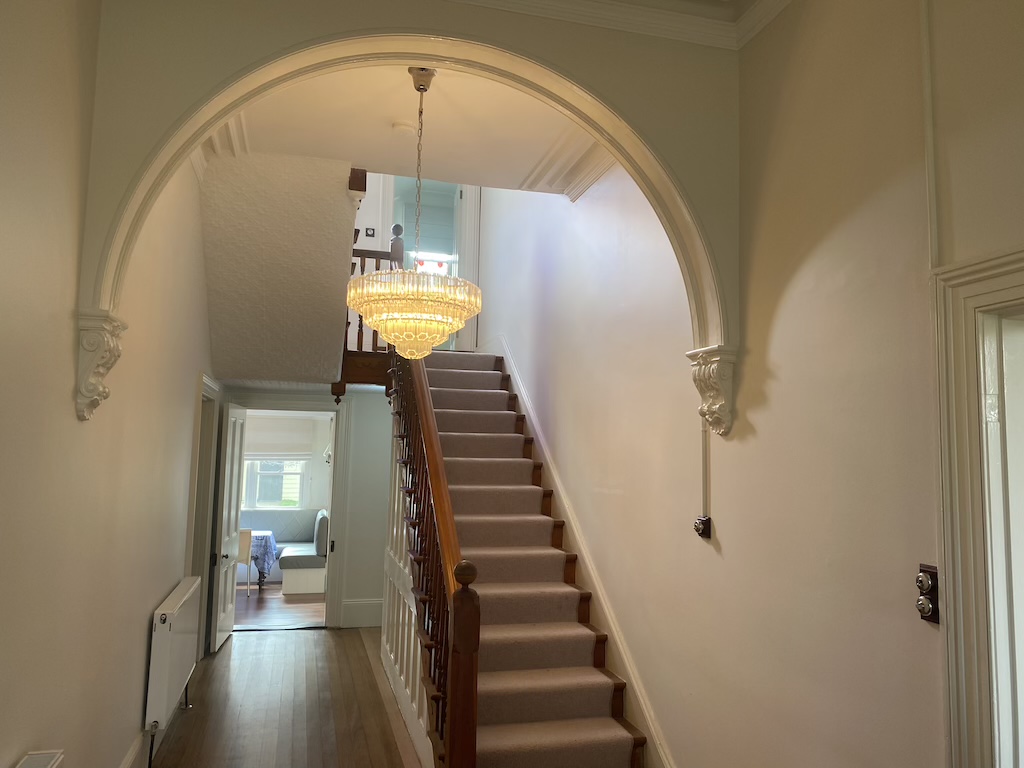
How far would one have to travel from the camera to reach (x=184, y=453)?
4789 mm

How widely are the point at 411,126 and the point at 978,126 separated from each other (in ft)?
8.99

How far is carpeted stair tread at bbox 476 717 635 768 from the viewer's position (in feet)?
11.1

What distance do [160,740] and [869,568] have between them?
14.2ft

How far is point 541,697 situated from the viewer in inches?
147

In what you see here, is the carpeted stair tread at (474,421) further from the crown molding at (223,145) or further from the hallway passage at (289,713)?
the crown molding at (223,145)

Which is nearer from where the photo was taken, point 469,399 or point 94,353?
point 94,353

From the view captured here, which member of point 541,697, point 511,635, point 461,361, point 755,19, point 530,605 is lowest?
point 541,697

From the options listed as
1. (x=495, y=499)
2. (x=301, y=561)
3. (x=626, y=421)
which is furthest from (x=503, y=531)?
(x=301, y=561)

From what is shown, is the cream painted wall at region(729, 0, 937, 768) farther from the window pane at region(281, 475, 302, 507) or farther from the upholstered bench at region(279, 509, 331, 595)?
the window pane at region(281, 475, 302, 507)

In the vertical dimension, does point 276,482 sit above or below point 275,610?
above

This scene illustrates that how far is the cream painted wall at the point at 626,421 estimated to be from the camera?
10.8 ft

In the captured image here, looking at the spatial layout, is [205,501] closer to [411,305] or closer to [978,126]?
[411,305]

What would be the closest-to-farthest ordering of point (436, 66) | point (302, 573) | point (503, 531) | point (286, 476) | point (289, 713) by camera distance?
point (436, 66), point (503, 531), point (289, 713), point (302, 573), point (286, 476)

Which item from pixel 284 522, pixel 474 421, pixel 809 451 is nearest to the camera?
pixel 809 451
